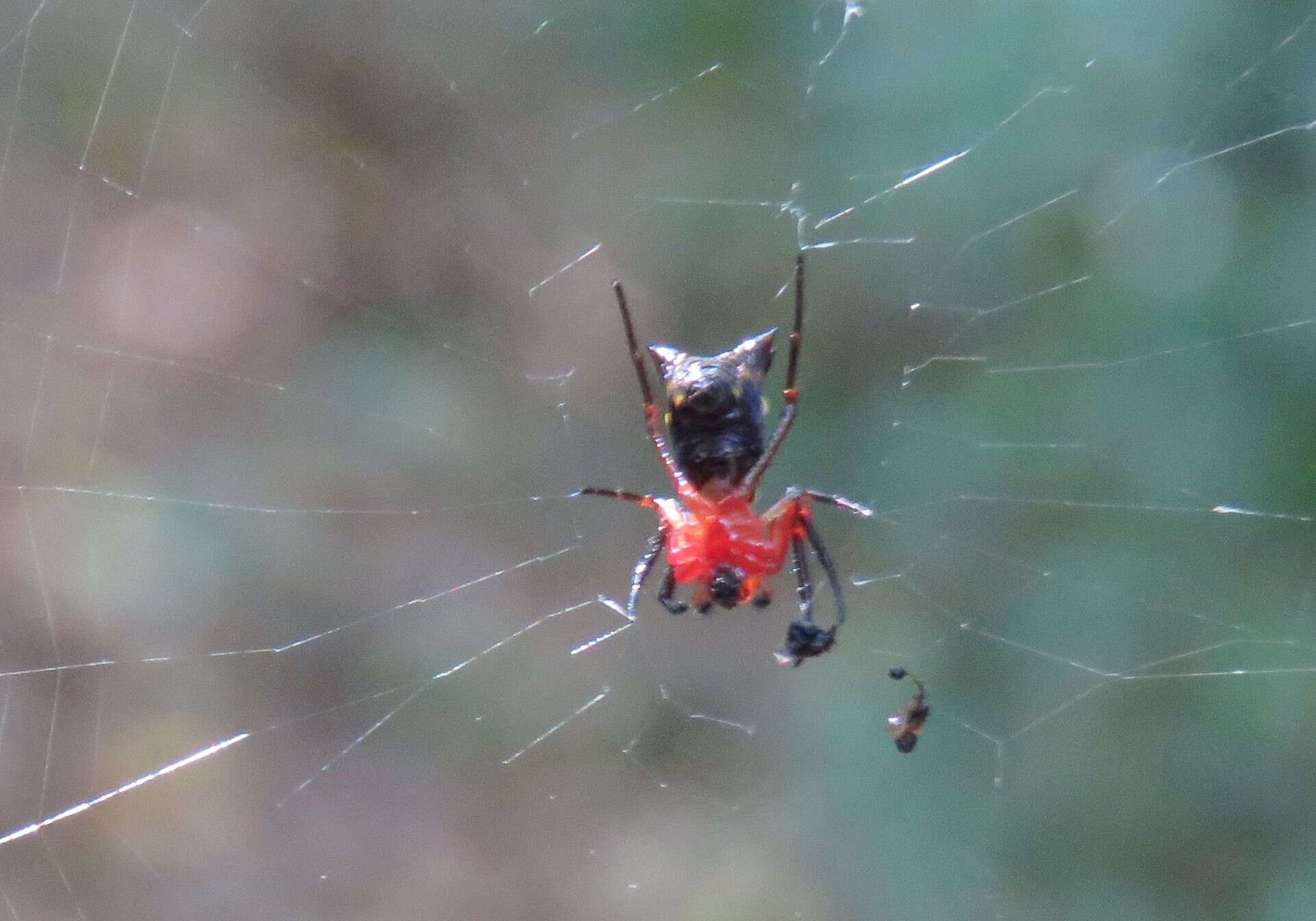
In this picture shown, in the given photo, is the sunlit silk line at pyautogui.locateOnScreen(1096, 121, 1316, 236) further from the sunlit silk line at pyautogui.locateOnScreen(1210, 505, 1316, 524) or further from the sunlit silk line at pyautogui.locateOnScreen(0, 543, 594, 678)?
the sunlit silk line at pyautogui.locateOnScreen(0, 543, 594, 678)

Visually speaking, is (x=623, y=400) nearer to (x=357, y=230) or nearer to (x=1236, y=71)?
(x=357, y=230)

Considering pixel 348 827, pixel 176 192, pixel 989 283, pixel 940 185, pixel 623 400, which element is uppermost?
pixel 176 192

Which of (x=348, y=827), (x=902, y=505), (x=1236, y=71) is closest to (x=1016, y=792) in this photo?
(x=902, y=505)

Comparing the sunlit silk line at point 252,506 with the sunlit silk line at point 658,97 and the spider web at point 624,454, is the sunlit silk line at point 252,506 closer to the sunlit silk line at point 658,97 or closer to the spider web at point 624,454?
the spider web at point 624,454

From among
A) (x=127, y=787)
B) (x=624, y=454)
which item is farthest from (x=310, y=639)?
(x=624, y=454)

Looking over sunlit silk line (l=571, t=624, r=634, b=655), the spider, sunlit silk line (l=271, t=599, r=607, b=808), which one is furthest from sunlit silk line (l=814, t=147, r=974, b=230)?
sunlit silk line (l=571, t=624, r=634, b=655)

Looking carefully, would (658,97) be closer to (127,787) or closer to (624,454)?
(624,454)

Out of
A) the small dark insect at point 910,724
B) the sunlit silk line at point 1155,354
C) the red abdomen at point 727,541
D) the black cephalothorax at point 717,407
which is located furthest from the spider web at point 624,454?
the black cephalothorax at point 717,407
